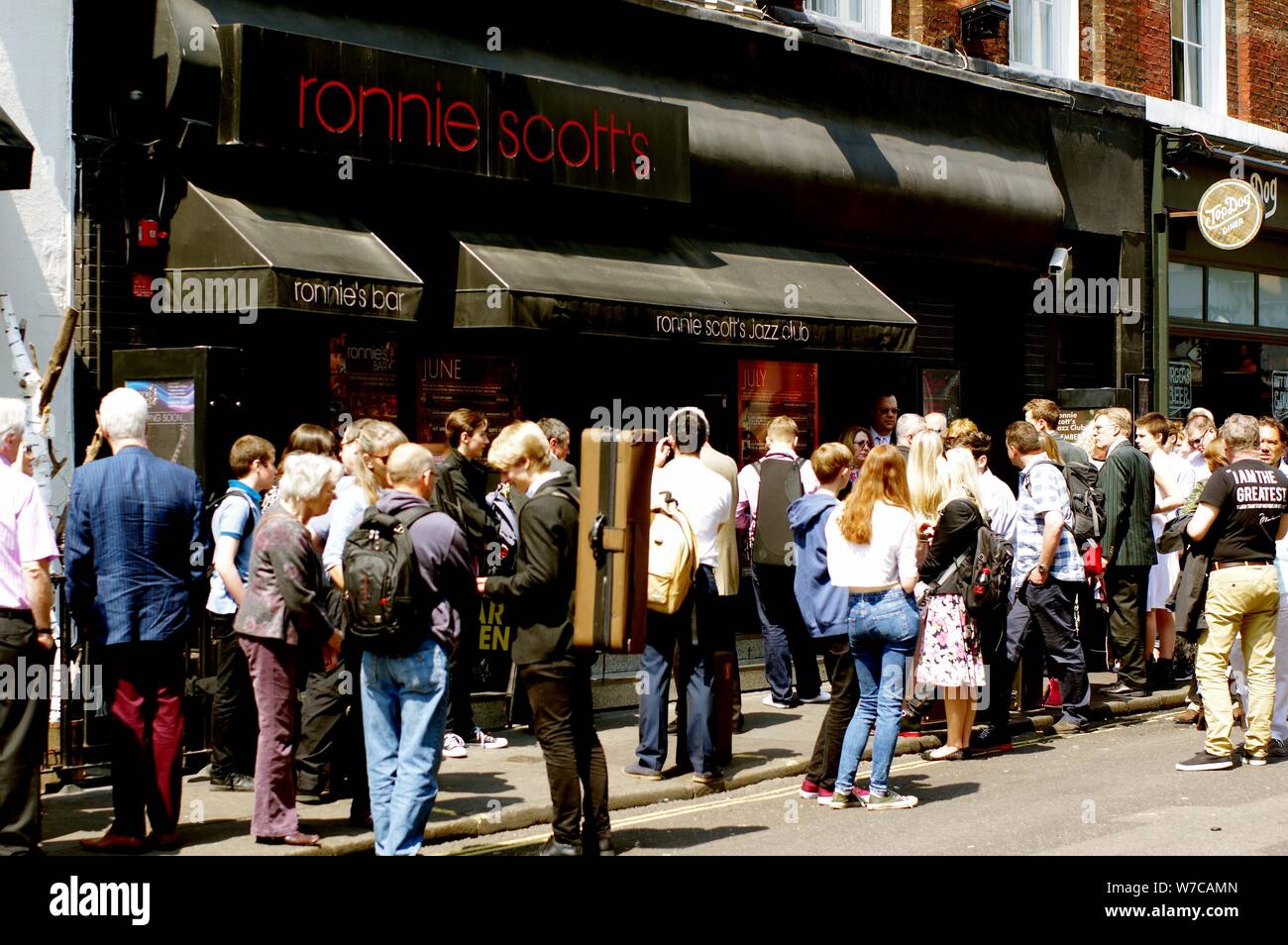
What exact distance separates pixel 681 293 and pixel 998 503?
11.9 ft

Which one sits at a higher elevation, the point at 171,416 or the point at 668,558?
the point at 171,416

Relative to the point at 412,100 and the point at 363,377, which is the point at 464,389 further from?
the point at 412,100

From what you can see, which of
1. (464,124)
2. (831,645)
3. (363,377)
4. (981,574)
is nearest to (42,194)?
(363,377)

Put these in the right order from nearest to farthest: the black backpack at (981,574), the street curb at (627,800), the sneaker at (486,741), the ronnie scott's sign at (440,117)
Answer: the street curb at (627,800) < the black backpack at (981,574) < the sneaker at (486,741) < the ronnie scott's sign at (440,117)

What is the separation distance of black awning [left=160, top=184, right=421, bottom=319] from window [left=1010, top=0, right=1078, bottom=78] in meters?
9.48

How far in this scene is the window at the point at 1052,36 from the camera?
57.5ft

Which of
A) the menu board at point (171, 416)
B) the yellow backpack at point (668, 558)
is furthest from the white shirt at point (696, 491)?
the menu board at point (171, 416)

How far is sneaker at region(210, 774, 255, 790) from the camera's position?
8.72 meters

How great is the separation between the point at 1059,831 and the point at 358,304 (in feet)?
18.5

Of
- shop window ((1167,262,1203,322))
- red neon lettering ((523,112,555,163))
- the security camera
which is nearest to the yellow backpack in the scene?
red neon lettering ((523,112,555,163))

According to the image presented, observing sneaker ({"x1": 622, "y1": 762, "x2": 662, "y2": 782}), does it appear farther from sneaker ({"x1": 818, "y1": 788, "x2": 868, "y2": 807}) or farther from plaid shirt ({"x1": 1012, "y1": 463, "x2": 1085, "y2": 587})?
plaid shirt ({"x1": 1012, "y1": 463, "x2": 1085, "y2": 587})

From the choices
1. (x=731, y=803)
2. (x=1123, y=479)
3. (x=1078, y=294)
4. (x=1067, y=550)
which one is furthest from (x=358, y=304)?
(x=1078, y=294)

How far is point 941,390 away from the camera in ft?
54.5

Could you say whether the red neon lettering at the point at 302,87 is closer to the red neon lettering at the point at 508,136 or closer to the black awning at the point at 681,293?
the black awning at the point at 681,293
